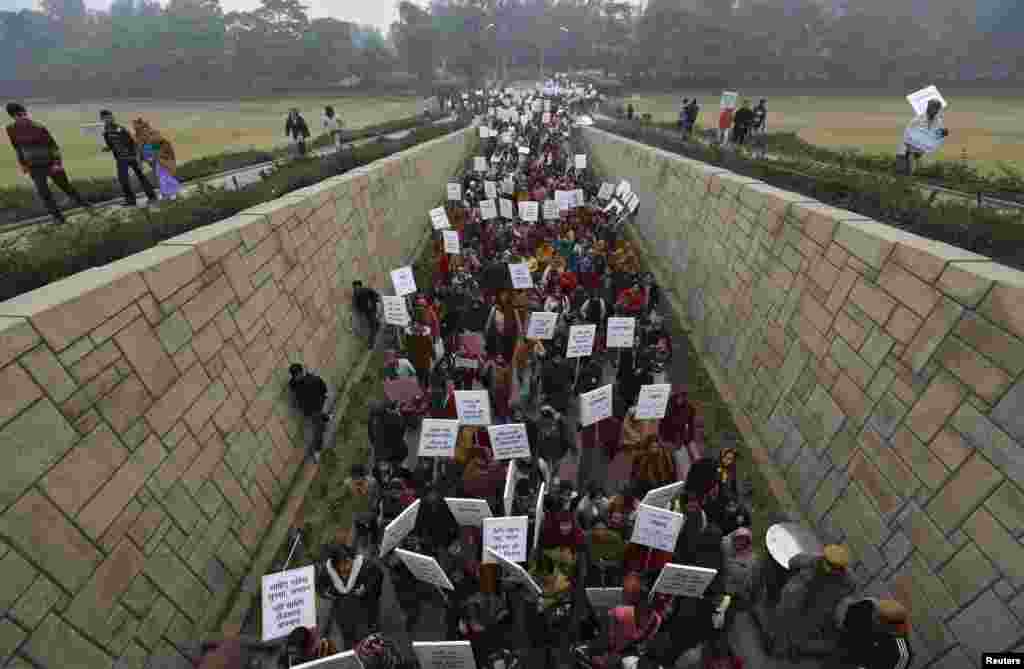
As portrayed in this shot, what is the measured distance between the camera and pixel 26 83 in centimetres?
7919

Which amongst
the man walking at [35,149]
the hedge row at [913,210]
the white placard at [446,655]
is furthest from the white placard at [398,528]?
the man walking at [35,149]

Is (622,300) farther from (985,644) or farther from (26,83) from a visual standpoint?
(26,83)

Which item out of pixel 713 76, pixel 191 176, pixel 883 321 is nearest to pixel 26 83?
pixel 191 176

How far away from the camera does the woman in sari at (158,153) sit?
10.7 meters

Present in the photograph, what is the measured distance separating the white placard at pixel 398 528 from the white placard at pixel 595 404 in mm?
2643

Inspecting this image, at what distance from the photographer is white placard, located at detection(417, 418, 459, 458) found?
6.86 metres

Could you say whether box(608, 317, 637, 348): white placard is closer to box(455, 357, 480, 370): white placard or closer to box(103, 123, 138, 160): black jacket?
box(455, 357, 480, 370): white placard

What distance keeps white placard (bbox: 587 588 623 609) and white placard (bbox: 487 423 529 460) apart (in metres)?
1.93

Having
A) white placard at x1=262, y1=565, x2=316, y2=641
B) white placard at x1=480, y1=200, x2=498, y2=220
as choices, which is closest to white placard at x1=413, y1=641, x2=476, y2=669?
white placard at x1=262, y1=565, x2=316, y2=641

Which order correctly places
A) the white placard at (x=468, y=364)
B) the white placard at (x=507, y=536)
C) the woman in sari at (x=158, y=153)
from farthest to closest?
the woman in sari at (x=158, y=153), the white placard at (x=468, y=364), the white placard at (x=507, y=536)

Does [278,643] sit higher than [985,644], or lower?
lower

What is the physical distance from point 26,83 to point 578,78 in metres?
87.4

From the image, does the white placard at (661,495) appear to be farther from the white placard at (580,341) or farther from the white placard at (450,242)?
the white placard at (450,242)

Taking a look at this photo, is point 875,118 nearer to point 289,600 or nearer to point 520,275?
point 520,275
